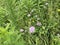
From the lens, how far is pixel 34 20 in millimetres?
2320

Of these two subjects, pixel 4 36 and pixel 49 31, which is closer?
pixel 4 36

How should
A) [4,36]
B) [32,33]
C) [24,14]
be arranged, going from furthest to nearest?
[24,14], [32,33], [4,36]

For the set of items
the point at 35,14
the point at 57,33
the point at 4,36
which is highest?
the point at 4,36

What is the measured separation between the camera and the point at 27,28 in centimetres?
220

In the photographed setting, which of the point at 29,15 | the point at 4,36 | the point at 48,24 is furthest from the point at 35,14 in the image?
the point at 4,36

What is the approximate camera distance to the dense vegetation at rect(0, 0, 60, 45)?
2.00 metres

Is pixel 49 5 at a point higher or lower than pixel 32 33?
higher

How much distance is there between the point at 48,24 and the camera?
2.23 meters

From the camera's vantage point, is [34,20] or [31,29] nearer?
[31,29]

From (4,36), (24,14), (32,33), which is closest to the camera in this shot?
(4,36)

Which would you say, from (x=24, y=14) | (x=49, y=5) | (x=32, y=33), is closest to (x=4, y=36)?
(x=32, y=33)

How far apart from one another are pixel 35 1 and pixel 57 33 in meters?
0.49

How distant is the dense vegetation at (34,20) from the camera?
200cm

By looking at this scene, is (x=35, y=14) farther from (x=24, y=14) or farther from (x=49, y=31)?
(x=49, y=31)
